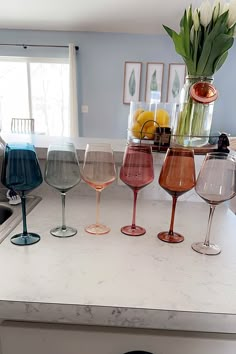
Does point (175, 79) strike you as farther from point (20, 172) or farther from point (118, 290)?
point (118, 290)

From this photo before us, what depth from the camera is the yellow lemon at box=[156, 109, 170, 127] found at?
37.9 inches

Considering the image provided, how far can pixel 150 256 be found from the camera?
610mm

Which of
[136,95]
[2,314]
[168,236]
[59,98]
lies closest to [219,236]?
[168,236]

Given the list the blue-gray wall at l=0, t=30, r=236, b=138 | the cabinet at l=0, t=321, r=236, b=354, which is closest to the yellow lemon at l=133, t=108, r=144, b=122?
the cabinet at l=0, t=321, r=236, b=354

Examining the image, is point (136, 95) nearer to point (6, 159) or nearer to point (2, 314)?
point (6, 159)

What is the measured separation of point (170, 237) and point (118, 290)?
0.81ft

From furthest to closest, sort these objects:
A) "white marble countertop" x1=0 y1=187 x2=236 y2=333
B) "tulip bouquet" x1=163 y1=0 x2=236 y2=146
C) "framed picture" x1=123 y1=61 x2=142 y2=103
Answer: "framed picture" x1=123 y1=61 x2=142 y2=103
"tulip bouquet" x1=163 y1=0 x2=236 y2=146
"white marble countertop" x1=0 y1=187 x2=236 y2=333

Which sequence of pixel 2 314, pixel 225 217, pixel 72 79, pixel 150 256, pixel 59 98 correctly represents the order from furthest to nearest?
pixel 59 98 → pixel 72 79 → pixel 225 217 → pixel 150 256 → pixel 2 314

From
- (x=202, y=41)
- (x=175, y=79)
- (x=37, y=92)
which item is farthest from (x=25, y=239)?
(x=37, y=92)

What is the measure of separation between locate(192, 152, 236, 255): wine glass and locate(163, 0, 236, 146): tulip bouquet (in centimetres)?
31

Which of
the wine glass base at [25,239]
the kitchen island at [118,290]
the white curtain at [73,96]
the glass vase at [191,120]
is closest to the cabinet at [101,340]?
the kitchen island at [118,290]

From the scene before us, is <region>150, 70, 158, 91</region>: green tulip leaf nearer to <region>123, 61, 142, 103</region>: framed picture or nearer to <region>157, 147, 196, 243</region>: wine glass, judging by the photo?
<region>123, 61, 142, 103</region>: framed picture

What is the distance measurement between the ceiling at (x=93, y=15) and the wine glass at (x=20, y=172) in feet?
9.73

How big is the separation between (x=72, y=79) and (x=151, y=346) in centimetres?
401
